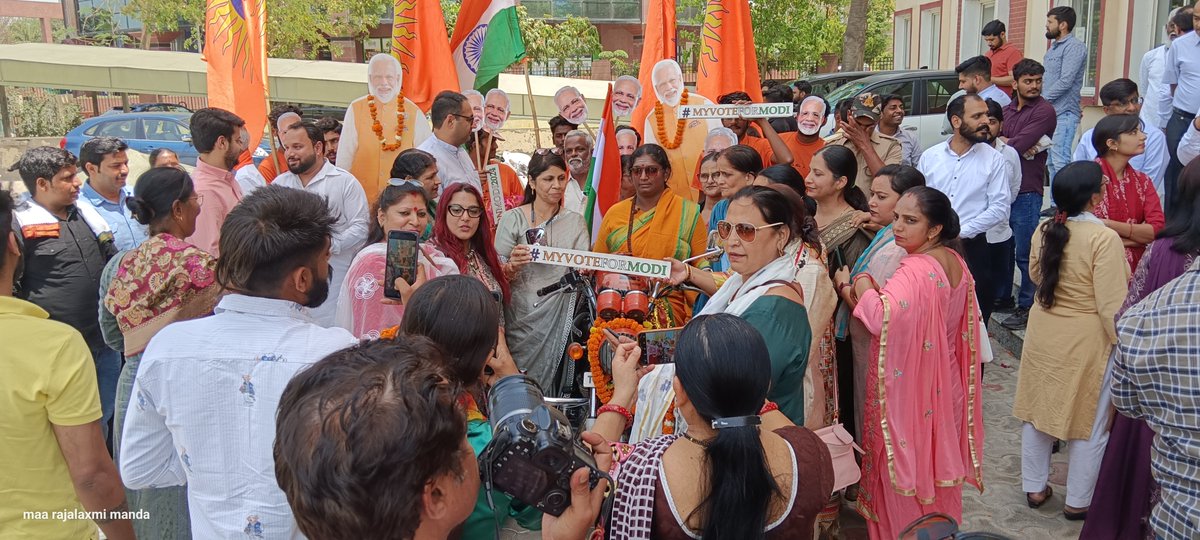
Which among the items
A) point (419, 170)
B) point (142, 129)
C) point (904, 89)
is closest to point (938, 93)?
point (904, 89)

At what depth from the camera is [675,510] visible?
1781 millimetres

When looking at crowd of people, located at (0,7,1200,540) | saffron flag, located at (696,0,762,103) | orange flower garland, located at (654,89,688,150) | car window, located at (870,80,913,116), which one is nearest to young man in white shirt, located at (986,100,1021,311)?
crowd of people, located at (0,7,1200,540)

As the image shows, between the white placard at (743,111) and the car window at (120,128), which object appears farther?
the car window at (120,128)

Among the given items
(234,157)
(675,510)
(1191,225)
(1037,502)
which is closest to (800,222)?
(1191,225)

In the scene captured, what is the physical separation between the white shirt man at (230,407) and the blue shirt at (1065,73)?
8.52 m

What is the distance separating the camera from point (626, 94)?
604 centimetres

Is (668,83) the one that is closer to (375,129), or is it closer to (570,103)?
(570,103)

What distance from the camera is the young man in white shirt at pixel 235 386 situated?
1.88 metres

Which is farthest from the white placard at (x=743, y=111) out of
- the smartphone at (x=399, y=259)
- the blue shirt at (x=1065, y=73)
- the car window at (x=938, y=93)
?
the car window at (x=938, y=93)

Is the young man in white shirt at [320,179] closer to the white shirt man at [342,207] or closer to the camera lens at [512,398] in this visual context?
the white shirt man at [342,207]

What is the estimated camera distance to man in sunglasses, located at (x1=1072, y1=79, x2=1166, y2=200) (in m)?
6.17

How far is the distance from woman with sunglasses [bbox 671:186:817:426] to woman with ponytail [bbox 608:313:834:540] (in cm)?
70

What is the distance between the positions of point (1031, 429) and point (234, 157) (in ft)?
14.3

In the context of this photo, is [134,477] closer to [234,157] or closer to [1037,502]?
[234,157]
